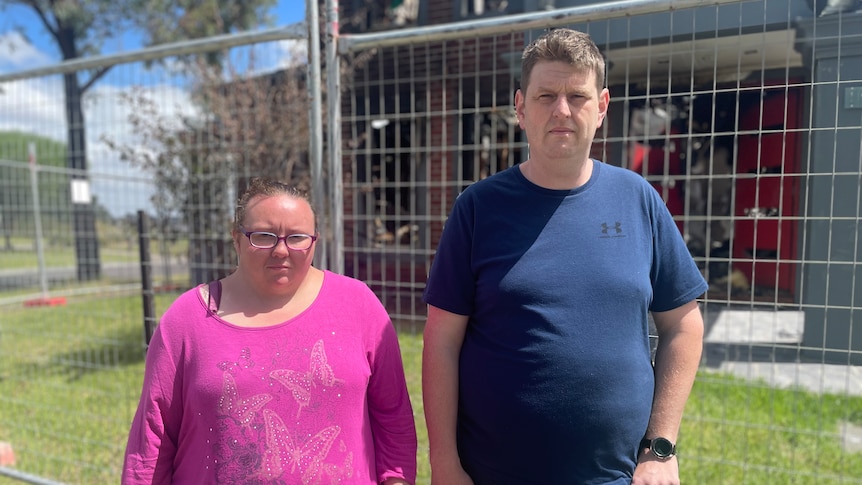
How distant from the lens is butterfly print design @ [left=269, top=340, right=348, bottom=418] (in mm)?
1510

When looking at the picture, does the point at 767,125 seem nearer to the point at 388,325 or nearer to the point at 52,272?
the point at 388,325

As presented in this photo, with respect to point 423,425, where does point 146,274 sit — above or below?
above

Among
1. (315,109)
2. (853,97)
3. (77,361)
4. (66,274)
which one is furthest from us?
(66,274)

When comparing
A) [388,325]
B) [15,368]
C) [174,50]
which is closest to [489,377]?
[388,325]

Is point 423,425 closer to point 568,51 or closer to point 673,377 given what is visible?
point 673,377

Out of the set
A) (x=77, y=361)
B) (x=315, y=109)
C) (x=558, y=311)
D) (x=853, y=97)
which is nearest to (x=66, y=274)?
(x=77, y=361)

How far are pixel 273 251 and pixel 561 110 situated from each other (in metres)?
0.92

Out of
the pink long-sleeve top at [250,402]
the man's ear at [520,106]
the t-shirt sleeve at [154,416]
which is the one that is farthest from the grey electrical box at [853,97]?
the t-shirt sleeve at [154,416]

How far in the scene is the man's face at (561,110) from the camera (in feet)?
4.87

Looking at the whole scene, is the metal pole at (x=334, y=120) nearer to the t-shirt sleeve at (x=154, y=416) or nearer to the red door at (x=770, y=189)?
the t-shirt sleeve at (x=154, y=416)

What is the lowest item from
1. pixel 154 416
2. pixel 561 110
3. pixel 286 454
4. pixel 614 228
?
pixel 286 454

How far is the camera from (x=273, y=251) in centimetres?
158

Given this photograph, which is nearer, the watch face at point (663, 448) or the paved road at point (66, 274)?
the watch face at point (663, 448)

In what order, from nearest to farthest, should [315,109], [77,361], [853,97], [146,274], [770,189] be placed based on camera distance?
1. [853,97]
2. [770,189]
3. [315,109]
4. [146,274]
5. [77,361]
